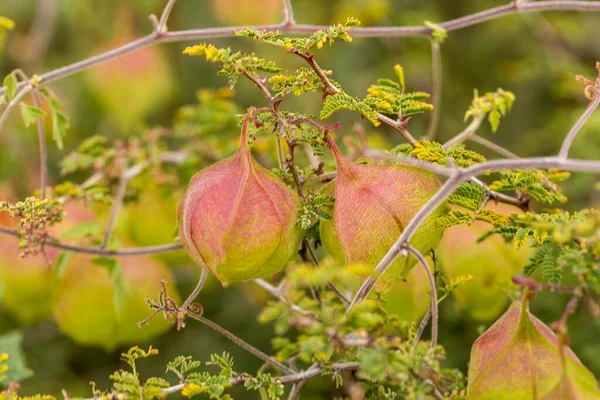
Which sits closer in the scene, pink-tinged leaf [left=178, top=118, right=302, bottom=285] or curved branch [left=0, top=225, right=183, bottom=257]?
pink-tinged leaf [left=178, top=118, right=302, bottom=285]

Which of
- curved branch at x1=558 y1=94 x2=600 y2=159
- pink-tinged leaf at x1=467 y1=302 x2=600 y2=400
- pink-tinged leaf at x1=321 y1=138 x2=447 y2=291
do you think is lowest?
pink-tinged leaf at x1=467 y1=302 x2=600 y2=400

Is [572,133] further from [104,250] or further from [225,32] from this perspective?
[104,250]

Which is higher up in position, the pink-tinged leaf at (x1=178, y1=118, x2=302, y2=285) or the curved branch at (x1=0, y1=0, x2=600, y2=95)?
the curved branch at (x1=0, y1=0, x2=600, y2=95)

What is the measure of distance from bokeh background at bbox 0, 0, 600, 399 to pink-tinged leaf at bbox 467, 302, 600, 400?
0.97 meters

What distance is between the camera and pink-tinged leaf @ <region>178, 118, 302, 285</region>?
95cm

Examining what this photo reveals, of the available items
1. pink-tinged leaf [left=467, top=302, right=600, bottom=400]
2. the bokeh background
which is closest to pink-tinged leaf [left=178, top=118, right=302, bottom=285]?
pink-tinged leaf [left=467, top=302, right=600, bottom=400]

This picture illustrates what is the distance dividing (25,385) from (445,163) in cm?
195

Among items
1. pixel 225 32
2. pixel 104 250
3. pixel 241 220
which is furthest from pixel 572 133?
pixel 104 250

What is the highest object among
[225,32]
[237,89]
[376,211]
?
[225,32]

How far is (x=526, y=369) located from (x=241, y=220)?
0.45 meters

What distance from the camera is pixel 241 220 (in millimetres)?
948

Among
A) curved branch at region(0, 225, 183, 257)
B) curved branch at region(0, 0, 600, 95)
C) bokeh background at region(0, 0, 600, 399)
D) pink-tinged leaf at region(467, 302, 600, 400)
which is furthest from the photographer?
bokeh background at region(0, 0, 600, 399)

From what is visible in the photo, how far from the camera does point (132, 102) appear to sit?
2.64 meters

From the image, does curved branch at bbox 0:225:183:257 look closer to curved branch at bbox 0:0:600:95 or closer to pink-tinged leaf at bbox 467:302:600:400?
curved branch at bbox 0:0:600:95
